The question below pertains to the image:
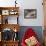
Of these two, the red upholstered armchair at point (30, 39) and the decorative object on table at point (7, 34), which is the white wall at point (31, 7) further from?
the decorative object on table at point (7, 34)

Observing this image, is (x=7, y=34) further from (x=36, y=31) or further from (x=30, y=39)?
(x=36, y=31)

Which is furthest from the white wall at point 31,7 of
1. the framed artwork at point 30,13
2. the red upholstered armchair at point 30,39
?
the red upholstered armchair at point 30,39

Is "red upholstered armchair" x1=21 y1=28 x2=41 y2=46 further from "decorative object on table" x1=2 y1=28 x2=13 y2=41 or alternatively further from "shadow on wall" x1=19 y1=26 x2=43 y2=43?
"decorative object on table" x1=2 y1=28 x2=13 y2=41

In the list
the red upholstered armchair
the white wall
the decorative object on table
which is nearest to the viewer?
the red upholstered armchair

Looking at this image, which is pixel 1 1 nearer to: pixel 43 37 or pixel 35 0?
pixel 35 0

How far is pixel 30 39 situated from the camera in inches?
203

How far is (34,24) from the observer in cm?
559

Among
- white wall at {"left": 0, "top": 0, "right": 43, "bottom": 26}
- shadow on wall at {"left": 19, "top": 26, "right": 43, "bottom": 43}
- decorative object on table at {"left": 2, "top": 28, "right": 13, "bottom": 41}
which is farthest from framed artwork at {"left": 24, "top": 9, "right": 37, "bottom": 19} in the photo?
decorative object on table at {"left": 2, "top": 28, "right": 13, "bottom": 41}

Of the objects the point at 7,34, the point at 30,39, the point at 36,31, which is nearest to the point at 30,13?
the point at 36,31

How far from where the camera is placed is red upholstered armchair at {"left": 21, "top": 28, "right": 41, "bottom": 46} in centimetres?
512

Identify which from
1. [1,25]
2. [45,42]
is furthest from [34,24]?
[1,25]

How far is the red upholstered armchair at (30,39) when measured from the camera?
5125mm

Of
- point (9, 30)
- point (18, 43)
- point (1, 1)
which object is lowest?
point (18, 43)

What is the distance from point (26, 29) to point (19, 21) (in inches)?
15.0
